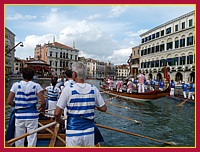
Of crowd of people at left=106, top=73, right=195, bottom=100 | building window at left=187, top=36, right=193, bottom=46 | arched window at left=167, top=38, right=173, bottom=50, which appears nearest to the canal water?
crowd of people at left=106, top=73, right=195, bottom=100

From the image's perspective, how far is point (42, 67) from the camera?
126ft

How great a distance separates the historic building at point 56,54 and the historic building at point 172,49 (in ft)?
104

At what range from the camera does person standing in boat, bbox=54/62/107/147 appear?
2.37 m

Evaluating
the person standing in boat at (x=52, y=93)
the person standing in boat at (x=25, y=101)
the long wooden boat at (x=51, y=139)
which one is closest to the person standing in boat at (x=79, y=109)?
the person standing in boat at (x=25, y=101)

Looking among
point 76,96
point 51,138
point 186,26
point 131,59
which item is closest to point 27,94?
point 76,96

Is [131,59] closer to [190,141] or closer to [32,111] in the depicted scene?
[190,141]

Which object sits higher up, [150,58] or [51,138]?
[150,58]

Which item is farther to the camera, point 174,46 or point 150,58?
point 150,58

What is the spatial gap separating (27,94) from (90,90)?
4.16 feet

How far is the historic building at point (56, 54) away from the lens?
6234 centimetres

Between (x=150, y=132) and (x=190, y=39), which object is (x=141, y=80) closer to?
(x=150, y=132)

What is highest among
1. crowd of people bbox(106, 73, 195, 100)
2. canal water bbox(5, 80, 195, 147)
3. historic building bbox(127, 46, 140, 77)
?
historic building bbox(127, 46, 140, 77)

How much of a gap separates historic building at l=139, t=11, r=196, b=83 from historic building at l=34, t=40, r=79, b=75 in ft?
104

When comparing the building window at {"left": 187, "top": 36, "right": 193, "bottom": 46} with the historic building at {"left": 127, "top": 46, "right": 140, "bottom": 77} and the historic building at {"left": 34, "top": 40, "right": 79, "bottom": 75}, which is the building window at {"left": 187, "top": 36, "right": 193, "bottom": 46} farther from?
the historic building at {"left": 34, "top": 40, "right": 79, "bottom": 75}
